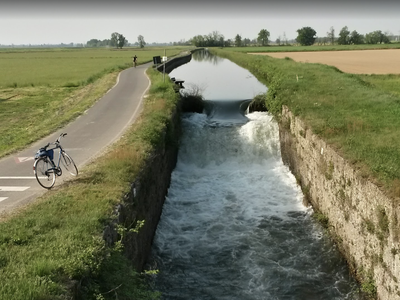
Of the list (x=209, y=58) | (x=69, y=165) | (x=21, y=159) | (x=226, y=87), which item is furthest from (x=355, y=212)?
(x=209, y=58)

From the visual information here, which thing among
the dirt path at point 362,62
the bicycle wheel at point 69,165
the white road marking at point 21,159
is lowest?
the white road marking at point 21,159

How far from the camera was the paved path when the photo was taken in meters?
10.8

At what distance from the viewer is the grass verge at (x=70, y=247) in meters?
6.16

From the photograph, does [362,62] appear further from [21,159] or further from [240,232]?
[21,159]

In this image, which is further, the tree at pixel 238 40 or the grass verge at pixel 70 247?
the tree at pixel 238 40

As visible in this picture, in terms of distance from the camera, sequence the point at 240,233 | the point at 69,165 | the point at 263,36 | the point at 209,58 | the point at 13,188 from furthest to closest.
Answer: the point at 263,36 < the point at 209,58 < the point at 240,233 < the point at 69,165 < the point at 13,188

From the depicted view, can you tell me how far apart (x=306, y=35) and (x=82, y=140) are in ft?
551

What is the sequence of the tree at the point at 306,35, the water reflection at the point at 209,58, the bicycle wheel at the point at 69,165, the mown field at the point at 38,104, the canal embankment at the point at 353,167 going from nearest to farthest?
the canal embankment at the point at 353,167 → the bicycle wheel at the point at 69,165 → the mown field at the point at 38,104 → the water reflection at the point at 209,58 → the tree at the point at 306,35

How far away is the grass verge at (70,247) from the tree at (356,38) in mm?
158810

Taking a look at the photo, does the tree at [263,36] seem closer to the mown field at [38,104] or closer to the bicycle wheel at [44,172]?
the mown field at [38,104]

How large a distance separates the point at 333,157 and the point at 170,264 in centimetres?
607

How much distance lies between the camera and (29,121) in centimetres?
2519

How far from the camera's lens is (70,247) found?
727 cm

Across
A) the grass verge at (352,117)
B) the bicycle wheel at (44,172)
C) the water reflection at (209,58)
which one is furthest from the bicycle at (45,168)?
the water reflection at (209,58)
